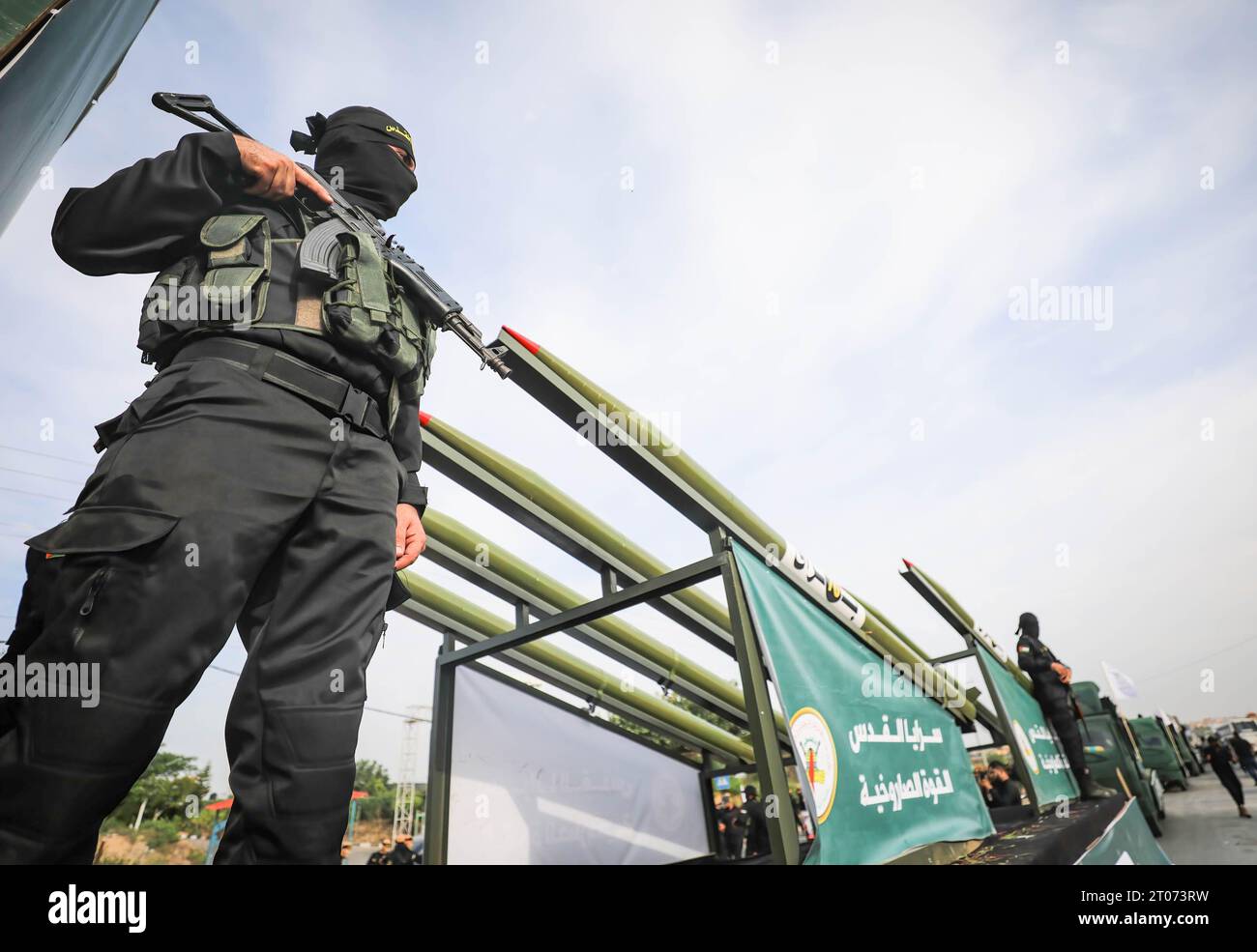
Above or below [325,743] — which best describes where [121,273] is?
above

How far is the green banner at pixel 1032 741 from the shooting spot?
568 centimetres

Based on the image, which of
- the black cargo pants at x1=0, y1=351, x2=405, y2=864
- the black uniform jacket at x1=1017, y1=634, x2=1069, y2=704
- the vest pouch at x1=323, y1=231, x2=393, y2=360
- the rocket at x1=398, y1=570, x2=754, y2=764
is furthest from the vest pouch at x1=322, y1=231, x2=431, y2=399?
the black uniform jacket at x1=1017, y1=634, x2=1069, y2=704

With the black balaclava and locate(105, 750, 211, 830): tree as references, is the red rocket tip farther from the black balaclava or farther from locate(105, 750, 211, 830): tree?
locate(105, 750, 211, 830): tree

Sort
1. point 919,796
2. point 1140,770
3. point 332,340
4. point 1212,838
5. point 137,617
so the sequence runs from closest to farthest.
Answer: point 137,617, point 332,340, point 919,796, point 1212,838, point 1140,770

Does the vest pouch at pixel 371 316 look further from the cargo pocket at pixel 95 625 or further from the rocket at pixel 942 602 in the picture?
the rocket at pixel 942 602

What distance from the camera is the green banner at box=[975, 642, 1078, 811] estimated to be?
5680 millimetres

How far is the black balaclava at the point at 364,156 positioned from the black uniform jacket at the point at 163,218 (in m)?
0.44

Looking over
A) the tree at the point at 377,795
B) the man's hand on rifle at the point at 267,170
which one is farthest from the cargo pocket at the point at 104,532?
the tree at the point at 377,795

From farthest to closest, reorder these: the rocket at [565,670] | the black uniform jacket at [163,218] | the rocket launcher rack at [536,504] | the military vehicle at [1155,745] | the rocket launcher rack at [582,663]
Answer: the military vehicle at [1155,745] → the rocket at [565,670] → the rocket launcher rack at [536,504] → the rocket launcher rack at [582,663] → the black uniform jacket at [163,218]

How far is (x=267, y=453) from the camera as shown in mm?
1226
